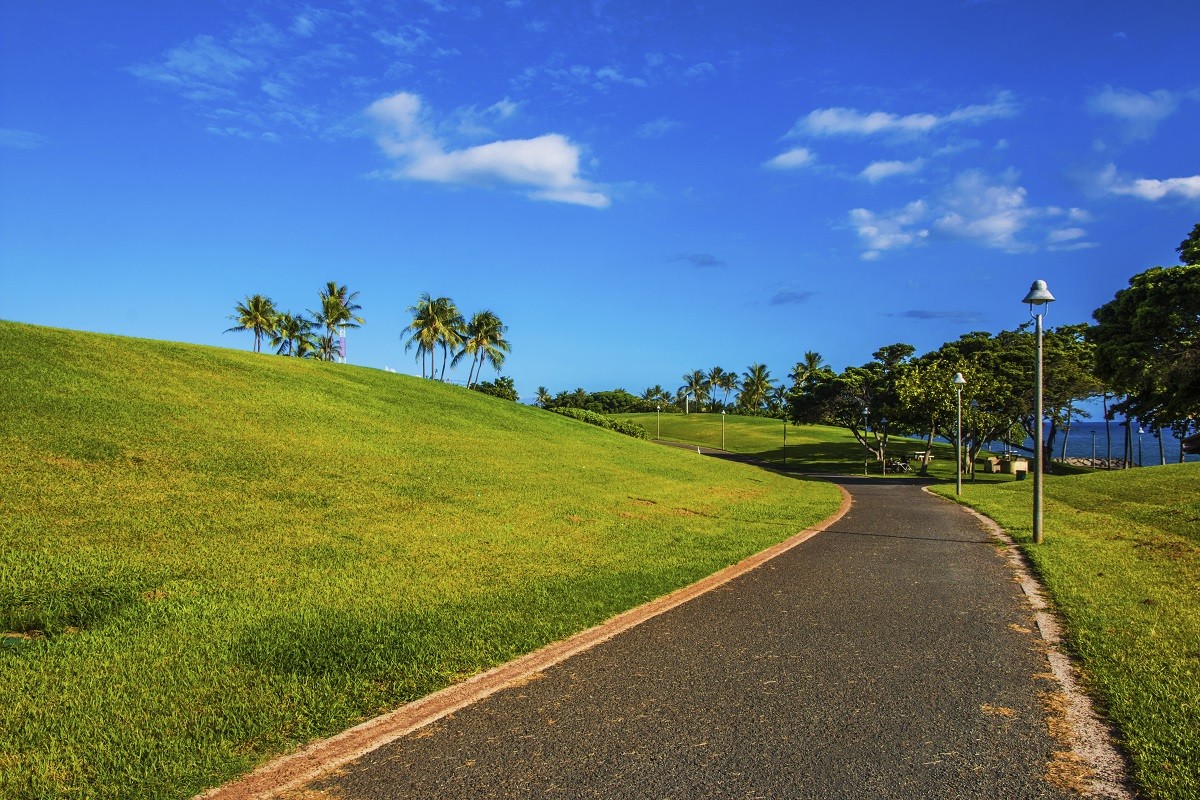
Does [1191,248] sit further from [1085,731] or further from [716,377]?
[716,377]

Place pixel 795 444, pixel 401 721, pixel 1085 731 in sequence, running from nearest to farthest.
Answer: pixel 1085 731 → pixel 401 721 → pixel 795 444

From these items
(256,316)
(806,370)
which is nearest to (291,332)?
(256,316)

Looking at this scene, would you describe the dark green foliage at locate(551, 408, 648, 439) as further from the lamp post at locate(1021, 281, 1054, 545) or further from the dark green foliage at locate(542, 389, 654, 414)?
the dark green foliage at locate(542, 389, 654, 414)

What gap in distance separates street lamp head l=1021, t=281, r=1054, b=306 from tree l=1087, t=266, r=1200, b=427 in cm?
1562

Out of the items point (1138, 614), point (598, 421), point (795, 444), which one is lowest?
point (1138, 614)

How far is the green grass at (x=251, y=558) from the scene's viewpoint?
554 centimetres

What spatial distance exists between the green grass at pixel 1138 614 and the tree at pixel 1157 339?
591 centimetres

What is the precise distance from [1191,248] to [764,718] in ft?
110

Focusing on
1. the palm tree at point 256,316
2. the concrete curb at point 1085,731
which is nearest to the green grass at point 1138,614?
the concrete curb at point 1085,731

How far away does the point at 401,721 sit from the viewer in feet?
18.3

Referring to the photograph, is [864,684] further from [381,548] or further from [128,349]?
[128,349]

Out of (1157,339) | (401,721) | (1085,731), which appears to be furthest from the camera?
(1157,339)

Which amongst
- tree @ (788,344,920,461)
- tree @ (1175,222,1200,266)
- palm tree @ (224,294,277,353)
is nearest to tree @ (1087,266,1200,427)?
tree @ (1175,222,1200,266)

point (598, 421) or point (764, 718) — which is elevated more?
point (598, 421)
